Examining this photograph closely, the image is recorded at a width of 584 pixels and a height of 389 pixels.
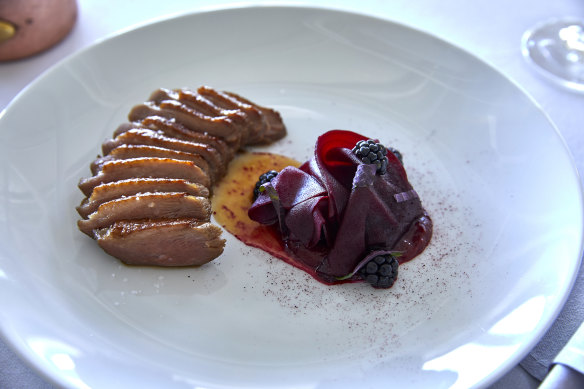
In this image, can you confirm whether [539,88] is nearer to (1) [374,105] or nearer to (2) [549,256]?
(1) [374,105]

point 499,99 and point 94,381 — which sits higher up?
point 499,99

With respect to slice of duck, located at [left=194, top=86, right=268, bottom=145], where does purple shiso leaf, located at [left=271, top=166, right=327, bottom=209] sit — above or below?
below

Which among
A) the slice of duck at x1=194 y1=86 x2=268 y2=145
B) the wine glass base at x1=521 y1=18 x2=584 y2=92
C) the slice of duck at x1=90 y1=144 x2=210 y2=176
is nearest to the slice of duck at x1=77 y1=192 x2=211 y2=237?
the slice of duck at x1=90 y1=144 x2=210 y2=176

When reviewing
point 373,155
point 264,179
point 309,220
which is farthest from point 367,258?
point 264,179

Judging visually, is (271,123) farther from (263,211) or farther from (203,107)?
(263,211)

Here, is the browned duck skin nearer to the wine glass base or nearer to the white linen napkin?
the white linen napkin

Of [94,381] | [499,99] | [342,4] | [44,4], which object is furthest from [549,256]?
[44,4]

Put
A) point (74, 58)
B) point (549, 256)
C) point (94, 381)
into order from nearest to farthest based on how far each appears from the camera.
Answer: point (94, 381) → point (549, 256) → point (74, 58)
